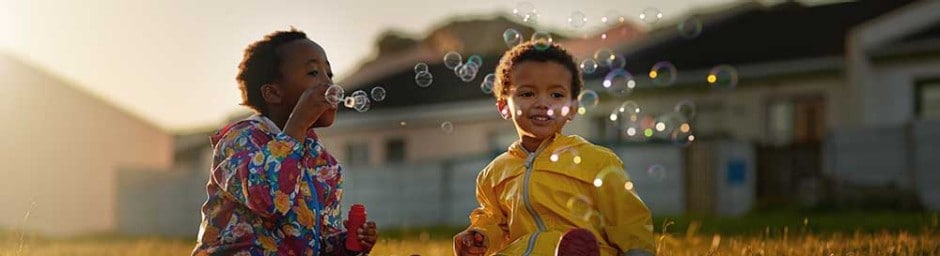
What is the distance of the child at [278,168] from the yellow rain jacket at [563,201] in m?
0.48

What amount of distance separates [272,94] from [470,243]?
84cm

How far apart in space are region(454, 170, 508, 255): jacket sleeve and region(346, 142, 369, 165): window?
26029 mm

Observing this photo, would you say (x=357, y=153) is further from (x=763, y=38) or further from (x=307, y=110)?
(x=307, y=110)

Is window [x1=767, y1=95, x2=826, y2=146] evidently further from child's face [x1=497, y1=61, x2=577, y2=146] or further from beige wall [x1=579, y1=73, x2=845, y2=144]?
child's face [x1=497, y1=61, x2=577, y2=146]

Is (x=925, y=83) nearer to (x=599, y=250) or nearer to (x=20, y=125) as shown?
(x=20, y=125)

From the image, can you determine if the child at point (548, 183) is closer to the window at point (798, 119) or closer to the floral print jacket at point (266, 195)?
the floral print jacket at point (266, 195)

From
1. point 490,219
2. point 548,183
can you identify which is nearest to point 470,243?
point 490,219

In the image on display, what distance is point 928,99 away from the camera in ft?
74.2

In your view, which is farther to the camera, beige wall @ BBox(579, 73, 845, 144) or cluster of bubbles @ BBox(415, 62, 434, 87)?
beige wall @ BBox(579, 73, 845, 144)

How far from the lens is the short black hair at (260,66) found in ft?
16.3

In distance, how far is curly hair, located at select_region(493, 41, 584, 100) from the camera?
491 centimetres

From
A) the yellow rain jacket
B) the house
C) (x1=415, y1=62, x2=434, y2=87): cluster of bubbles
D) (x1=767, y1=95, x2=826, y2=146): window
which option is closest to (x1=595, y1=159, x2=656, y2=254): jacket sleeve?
the yellow rain jacket

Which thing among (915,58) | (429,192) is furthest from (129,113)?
(915,58)

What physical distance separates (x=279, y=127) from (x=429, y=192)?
711 inches
